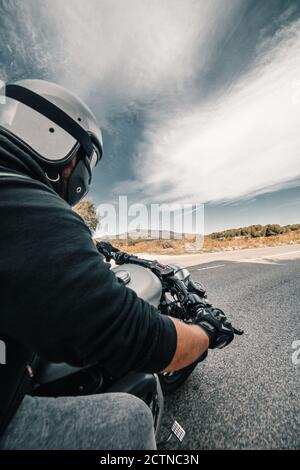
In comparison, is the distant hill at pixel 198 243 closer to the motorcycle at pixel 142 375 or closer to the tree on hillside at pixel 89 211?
the tree on hillside at pixel 89 211

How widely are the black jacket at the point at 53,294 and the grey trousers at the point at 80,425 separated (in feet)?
0.24

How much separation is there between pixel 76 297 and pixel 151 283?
1.00m

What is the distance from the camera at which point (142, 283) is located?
1.52 metres

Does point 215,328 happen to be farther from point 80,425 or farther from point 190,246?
point 190,246

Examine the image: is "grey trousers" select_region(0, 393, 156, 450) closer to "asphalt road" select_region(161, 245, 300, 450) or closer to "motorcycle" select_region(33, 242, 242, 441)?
"motorcycle" select_region(33, 242, 242, 441)

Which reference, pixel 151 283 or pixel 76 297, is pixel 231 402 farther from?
pixel 76 297

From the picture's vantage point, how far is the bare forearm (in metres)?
0.85

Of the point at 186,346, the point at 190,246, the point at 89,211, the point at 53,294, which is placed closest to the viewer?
the point at 53,294

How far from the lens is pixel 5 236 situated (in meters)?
0.57

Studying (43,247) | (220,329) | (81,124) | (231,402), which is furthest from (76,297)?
(231,402)

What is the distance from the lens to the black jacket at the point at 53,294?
0.57m

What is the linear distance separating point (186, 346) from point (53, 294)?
57cm
